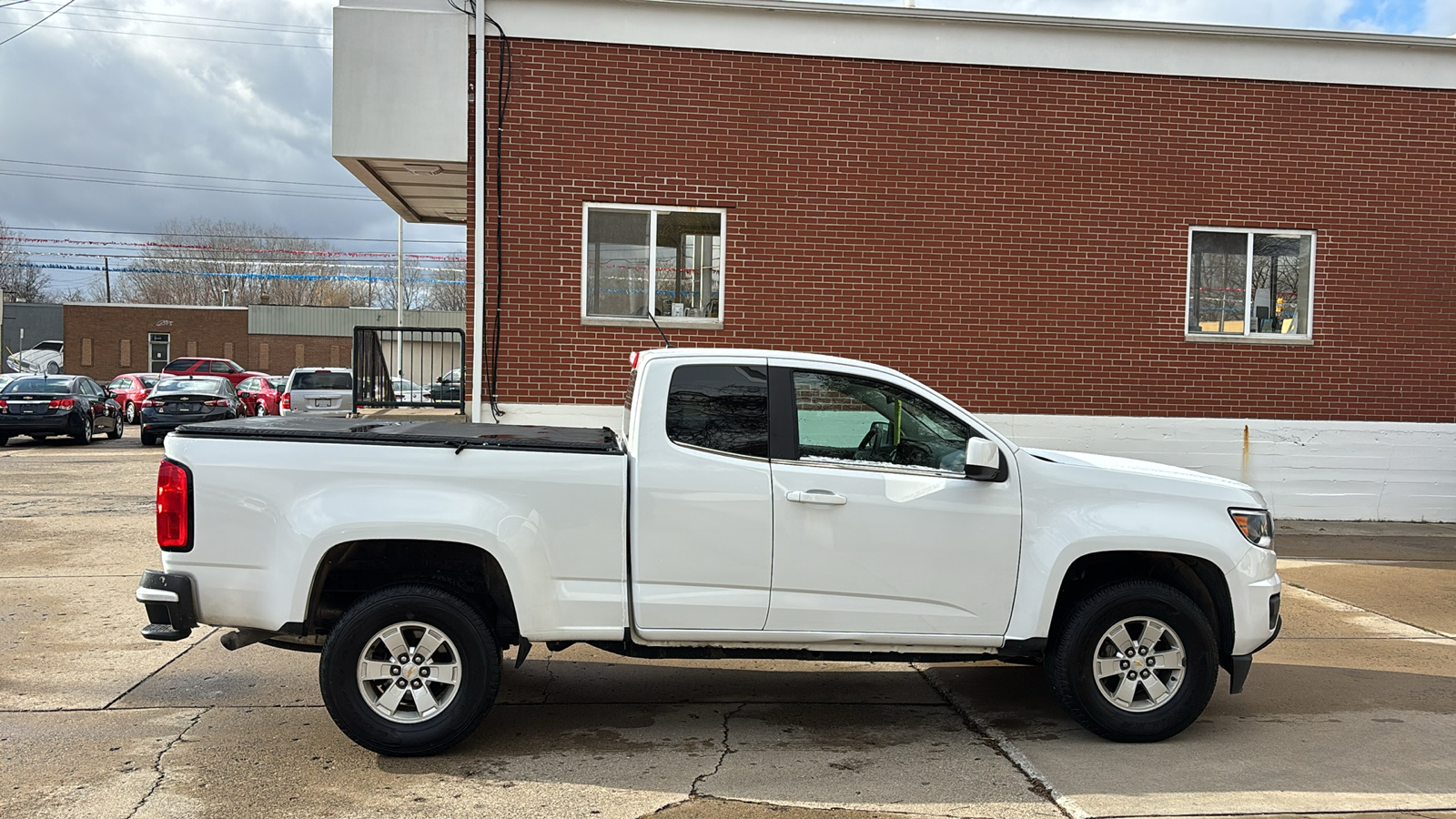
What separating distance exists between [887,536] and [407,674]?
2.38 meters

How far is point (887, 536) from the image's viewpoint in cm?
555

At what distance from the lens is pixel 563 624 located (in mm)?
5395

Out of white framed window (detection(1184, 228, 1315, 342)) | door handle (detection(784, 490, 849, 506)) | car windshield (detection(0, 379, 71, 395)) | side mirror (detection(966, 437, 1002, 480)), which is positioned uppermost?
white framed window (detection(1184, 228, 1315, 342))

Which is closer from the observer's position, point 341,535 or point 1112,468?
point 341,535

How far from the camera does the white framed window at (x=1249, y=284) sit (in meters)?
13.0

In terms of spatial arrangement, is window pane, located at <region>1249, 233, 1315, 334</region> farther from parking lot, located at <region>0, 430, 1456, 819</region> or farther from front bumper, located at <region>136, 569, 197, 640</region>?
front bumper, located at <region>136, 569, 197, 640</region>

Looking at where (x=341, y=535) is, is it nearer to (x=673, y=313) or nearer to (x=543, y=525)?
(x=543, y=525)

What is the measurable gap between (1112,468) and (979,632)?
1085 mm

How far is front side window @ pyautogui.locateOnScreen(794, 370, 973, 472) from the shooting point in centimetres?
571

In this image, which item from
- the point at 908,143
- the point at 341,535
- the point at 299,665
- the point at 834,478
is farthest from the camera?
the point at 908,143

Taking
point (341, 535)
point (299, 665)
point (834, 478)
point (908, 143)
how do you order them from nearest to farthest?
point (341, 535) → point (834, 478) → point (299, 665) → point (908, 143)

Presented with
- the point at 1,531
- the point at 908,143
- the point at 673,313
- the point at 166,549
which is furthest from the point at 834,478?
the point at 1,531

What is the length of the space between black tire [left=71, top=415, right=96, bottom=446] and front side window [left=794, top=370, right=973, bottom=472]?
23931 millimetres

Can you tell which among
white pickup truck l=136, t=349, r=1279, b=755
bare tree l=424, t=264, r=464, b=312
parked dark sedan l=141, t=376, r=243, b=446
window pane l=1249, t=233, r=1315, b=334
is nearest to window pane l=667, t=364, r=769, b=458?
white pickup truck l=136, t=349, r=1279, b=755
